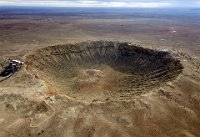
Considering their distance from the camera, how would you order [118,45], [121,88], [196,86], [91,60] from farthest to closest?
[118,45], [91,60], [121,88], [196,86]

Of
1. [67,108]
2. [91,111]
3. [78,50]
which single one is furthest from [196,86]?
[78,50]

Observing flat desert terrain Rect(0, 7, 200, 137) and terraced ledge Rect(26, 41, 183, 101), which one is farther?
terraced ledge Rect(26, 41, 183, 101)

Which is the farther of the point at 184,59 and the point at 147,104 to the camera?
the point at 184,59

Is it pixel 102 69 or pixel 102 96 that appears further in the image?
pixel 102 69

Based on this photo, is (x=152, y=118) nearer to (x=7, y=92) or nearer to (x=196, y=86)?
(x=196, y=86)

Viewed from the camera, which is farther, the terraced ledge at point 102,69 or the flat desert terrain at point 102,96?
the terraced ledge at point 102,69

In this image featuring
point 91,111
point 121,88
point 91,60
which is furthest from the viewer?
point 91,60

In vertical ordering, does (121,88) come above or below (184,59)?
below

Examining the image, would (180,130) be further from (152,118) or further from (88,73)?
(88,73)
